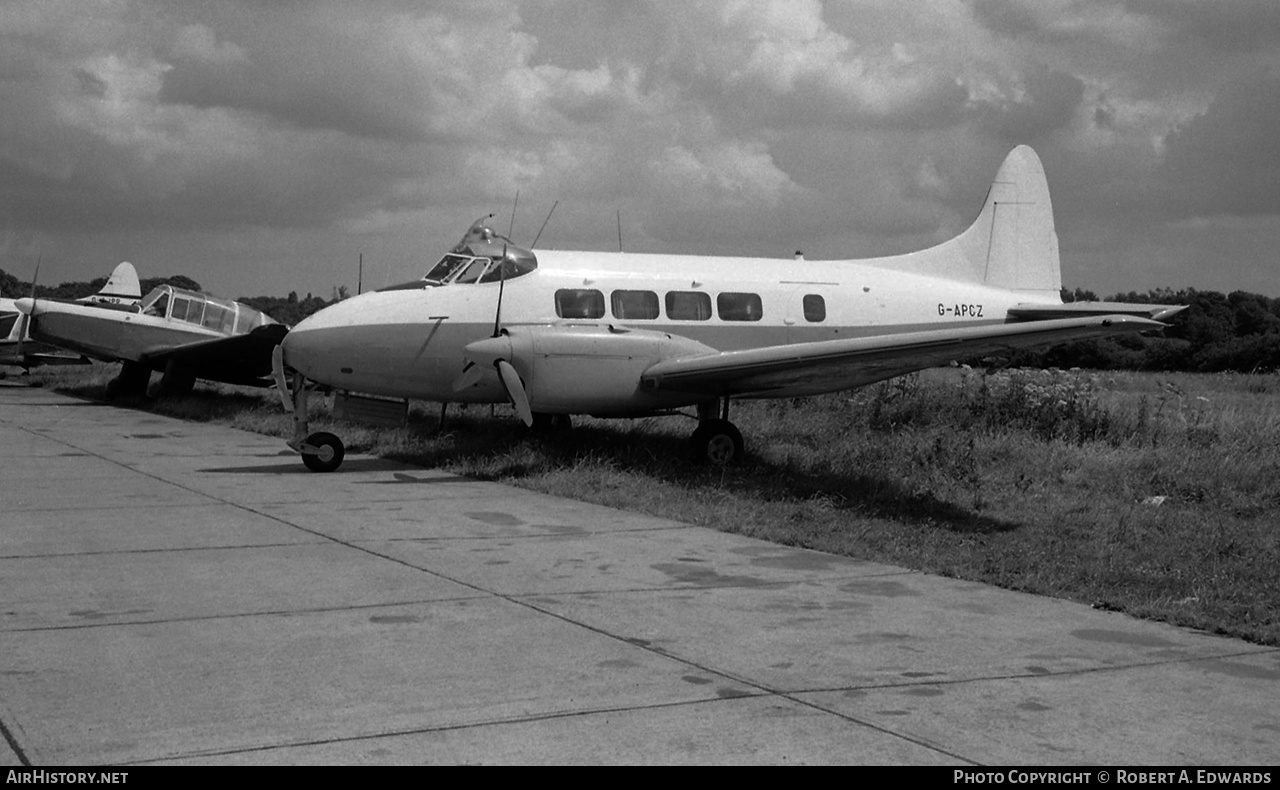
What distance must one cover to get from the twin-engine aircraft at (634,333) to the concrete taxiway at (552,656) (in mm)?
3495

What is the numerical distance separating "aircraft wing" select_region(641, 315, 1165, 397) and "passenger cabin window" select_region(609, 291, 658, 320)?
160 centimetres

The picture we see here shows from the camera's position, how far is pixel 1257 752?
507 centimetres

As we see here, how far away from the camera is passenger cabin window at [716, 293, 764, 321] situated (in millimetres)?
16781

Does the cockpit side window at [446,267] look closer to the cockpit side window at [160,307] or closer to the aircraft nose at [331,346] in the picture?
Answer: the aircraft nose at [331,346]

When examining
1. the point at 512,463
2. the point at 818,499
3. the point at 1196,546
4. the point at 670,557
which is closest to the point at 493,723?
the point at 670,557

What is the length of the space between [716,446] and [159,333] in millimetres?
17543

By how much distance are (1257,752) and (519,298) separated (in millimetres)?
11541

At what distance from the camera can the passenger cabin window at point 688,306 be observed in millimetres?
16531

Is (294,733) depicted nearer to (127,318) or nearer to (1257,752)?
(1257,752)

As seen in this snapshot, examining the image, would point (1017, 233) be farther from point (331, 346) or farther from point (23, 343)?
point (23, 343)

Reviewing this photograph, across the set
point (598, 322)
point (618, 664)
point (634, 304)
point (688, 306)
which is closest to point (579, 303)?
point (598, 322)

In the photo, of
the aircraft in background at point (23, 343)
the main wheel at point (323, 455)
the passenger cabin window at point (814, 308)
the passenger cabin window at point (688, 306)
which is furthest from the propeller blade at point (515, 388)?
the aircraft in background at point (23, 343)

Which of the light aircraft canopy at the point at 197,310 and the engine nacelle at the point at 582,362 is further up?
the light aircraft canopy at the point at 197,310

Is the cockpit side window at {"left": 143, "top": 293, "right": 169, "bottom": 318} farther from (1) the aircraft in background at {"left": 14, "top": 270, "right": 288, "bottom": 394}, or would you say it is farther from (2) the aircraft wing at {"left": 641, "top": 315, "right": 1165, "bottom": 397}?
(2) the aircraft wing at {"left": 641, "top": 315, "right": 1165, "bottom": 397}
